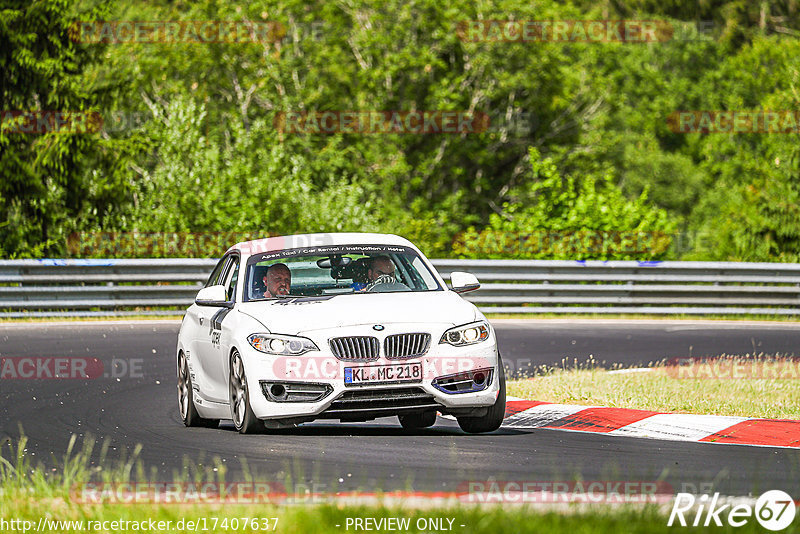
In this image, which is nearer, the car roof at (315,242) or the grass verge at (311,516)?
the grass verge at (311,516)

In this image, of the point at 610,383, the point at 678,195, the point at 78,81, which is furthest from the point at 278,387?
the point at 678,195

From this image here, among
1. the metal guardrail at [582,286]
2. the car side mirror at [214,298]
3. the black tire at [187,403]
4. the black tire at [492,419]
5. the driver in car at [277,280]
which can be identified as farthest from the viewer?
the metal guardrail at [582,286]

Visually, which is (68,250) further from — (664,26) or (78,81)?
(664,26)

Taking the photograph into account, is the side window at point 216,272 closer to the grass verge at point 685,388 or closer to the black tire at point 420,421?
the black tire at point 420,421

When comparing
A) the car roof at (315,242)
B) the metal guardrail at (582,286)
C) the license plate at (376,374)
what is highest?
the car roof at (315,242)

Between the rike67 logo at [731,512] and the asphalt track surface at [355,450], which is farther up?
the rike67 logo at [731,512]

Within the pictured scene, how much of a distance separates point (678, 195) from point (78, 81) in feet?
128

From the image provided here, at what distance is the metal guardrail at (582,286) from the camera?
22.1 meters

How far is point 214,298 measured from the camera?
9555 millimetres

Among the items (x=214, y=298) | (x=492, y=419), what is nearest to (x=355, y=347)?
(x=492, y=419)

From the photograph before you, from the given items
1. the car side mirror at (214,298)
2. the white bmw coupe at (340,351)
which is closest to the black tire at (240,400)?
the white bmw coupe at (340,351)

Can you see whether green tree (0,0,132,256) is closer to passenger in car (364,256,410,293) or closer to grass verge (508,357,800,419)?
grass verge (508,357,800,419)

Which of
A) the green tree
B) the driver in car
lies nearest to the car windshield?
the driver in car

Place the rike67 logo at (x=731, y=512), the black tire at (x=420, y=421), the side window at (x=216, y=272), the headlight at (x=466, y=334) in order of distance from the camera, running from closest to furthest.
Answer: the rike67 logo at (x=731, y=512), the headlight at (x=466, y=334), the black tire at (x=420, y=421), the side window at (x=216, y=272)
